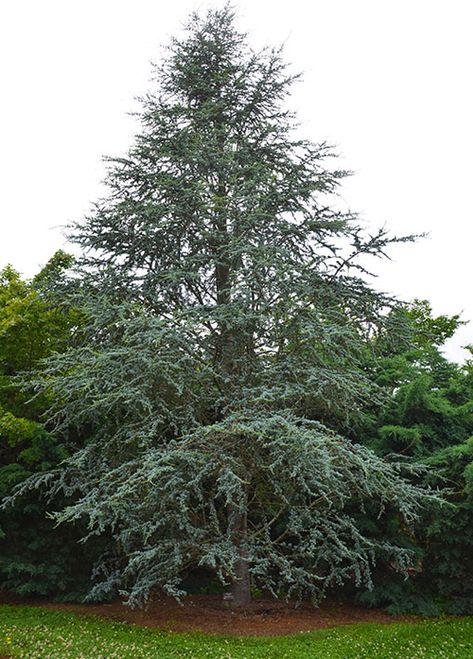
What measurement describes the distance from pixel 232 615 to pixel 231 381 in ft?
12.4

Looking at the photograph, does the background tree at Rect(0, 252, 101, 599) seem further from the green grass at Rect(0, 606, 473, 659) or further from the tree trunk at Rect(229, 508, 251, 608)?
the tree trunk at Rect(229, 508, 251, 608)

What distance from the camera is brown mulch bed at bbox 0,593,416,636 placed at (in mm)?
7629

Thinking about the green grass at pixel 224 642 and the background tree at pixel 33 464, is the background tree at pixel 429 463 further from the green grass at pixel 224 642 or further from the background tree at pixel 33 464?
the background tree at pixel 33 464

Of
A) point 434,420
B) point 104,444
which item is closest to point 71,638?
point 104,444

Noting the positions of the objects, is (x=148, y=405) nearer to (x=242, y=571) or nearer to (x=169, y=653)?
(x=169, y=653)

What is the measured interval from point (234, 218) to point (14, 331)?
4.09 m

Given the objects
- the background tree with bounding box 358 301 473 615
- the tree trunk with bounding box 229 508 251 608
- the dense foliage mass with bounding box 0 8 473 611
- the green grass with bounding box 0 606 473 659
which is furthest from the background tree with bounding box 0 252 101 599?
the background tree with bounding box 358 301 473 615

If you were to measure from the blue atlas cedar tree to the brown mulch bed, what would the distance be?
1.19 feet

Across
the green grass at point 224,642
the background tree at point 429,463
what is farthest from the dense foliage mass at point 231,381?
the green grass at point 224,642

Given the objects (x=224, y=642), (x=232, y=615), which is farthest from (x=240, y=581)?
(x=224, y=642)

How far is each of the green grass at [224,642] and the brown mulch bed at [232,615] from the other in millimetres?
405

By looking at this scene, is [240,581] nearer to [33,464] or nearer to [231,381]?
[231,381]

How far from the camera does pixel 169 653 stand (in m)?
6.40

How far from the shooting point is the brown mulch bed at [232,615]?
763 cm
